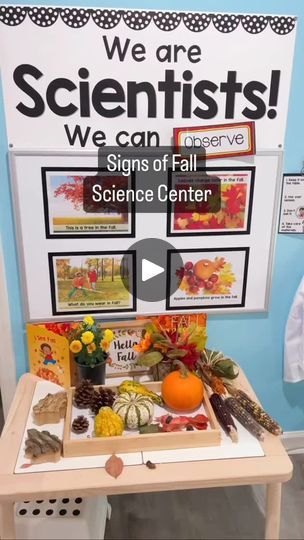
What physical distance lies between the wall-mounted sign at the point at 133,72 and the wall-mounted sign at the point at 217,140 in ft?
0.08

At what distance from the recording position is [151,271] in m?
1.47

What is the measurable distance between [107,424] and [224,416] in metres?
0.34

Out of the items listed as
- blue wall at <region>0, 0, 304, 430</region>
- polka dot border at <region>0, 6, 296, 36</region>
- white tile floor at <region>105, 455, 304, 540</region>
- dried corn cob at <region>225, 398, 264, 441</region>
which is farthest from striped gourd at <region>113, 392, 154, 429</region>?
polka dot border at <region>0, 6, 296, 36</region>

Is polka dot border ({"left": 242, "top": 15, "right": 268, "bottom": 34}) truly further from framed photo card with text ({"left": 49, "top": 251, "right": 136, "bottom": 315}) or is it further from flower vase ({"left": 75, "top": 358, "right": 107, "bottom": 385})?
flower vase ({"left": 75, "top": 358, "right": 107, "bottom": 385})

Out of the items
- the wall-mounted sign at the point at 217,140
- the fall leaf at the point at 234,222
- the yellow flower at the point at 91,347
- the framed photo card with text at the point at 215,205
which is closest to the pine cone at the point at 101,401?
the yellow flower at the point at 91,347

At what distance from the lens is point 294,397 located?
1.76m

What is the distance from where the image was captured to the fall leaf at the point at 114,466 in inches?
42.0

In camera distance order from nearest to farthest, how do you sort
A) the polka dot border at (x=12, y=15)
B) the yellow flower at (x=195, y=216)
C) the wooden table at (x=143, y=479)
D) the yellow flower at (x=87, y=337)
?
1. the wooden table at (x=143, y=479)
2. the polka dot border at (x=12, y=15)
3. the yellow flower at (x=87, y=337)
4. the yellow flower at (x=195, y=216)

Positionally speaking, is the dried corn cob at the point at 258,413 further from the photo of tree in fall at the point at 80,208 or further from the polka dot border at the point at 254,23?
the polka dot border at the point at 254,23

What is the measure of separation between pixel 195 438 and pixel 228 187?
2.55ft

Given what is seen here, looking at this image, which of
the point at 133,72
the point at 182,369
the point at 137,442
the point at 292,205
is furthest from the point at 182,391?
the point at 133,72

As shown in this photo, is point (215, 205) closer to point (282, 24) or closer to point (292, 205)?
point (292, 205)

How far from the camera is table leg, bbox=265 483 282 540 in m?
1.14

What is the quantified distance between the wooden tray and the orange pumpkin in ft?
0.31
